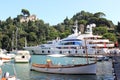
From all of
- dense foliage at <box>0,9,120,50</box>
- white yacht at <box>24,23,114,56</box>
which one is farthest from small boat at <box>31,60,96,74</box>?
dense foliage at <box>0,9,120,50</box>

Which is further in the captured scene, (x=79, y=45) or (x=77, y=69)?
(x=79, y=45)

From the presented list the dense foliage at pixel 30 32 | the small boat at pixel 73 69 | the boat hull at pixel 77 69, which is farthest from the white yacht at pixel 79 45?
the boat hull at pixel 77 69

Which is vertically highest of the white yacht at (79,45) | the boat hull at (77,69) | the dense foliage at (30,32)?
the dense foliage at (30,32)

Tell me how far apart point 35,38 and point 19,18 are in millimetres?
29329

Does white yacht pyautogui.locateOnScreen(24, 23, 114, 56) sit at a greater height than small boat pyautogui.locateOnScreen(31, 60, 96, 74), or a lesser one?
greater

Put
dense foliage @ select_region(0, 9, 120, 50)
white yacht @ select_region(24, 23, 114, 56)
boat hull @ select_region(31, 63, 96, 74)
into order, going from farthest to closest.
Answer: dense foliage @ select_region(0, 9, 120, 50)
white yacht @ select_region(24, 23, 114, 56)
boat hull @ select_region(31, 63, 96, 74)

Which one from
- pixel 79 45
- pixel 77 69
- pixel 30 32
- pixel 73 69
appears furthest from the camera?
pixel 30 32

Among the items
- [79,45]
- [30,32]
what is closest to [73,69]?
[79,45]

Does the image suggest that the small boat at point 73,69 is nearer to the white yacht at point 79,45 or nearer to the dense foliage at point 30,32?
the white yacht at point 79,45

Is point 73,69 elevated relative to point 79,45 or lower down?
lower down

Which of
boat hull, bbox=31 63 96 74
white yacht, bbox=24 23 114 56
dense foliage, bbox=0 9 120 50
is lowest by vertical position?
boat hull, bbox=31 63 96 74

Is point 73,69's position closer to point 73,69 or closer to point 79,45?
point 73,69

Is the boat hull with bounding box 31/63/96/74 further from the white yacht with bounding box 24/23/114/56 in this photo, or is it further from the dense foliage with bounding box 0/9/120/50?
the dense foliage with bounding box 0/9/120/50

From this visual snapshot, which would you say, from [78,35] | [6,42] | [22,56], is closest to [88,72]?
[22,56]
